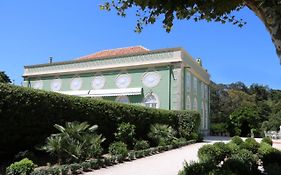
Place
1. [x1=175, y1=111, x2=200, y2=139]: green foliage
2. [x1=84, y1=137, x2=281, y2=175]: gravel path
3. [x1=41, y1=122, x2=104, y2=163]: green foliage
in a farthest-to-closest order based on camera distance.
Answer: [x1=175, y1=111, x2=200, y2=139]: green foliage → [x1=41, y1=122, x2=104, y2=163]: green foliage → [x1=84, y1=137, x2=281, y2=175]: gravel path

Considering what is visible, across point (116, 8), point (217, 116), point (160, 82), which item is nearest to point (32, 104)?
point (116, 8)

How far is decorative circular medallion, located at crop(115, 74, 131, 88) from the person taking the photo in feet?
111

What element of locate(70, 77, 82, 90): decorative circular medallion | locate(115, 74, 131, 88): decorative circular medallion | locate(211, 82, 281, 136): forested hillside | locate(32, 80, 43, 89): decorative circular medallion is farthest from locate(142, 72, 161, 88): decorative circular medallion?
locate(32, 80, 43, 89): decorative circular medallion

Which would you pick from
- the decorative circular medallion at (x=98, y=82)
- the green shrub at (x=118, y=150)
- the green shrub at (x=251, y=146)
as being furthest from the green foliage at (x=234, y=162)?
the decorative circular medallion at (x=98, y=82)

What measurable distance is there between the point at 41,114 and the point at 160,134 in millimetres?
9488

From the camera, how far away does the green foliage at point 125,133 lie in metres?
18.6

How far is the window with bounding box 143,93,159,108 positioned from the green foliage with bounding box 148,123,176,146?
9.41 meters

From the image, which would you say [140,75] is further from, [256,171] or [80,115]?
[256,171]

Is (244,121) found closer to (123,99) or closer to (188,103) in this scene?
(188,103)

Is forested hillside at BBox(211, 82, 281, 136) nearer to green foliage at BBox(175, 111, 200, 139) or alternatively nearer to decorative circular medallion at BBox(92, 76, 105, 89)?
green foliage at BBox(175, 111, 200, 139)

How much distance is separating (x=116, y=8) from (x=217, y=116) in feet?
152

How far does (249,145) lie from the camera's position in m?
17.1

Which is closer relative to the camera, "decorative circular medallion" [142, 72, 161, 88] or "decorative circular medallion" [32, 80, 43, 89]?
"decorative circular medallion" [142, 72, 161, 88]

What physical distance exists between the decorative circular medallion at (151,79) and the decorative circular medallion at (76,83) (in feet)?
23.8
